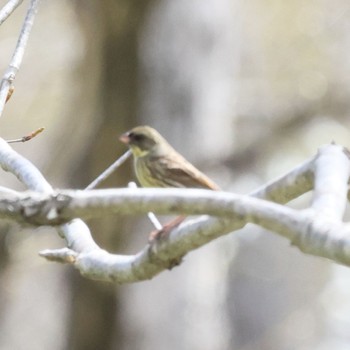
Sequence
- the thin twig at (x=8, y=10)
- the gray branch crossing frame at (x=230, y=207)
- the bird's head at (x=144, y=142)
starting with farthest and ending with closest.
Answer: the bird's head at (x=144, y=142), the thin twig at (x=8, y=10), the gray branch crossing frame at (x=230, y=207)

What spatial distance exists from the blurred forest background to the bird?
4286 mm

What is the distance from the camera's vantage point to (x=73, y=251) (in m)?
3.52

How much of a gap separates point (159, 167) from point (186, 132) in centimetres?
473

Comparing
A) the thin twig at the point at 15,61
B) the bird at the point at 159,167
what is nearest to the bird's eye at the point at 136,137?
the bird at the point at 159,167

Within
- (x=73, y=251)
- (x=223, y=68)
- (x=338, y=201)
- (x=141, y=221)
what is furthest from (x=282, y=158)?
(x=338, y=201)

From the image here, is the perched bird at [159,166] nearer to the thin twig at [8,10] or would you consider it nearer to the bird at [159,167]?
the bird at [159,167]

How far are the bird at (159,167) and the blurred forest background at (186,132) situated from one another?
4.29 metres

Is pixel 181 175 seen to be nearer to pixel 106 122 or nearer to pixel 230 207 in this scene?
pixel 230 207

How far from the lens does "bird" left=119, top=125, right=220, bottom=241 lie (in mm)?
4195

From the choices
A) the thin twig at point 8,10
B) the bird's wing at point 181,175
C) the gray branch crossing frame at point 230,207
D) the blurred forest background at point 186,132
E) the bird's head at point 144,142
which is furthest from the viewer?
the blurred forest background at point 186,132

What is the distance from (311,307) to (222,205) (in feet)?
40.9

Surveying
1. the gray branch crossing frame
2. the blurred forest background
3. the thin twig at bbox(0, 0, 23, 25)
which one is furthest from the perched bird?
the blurred forest background

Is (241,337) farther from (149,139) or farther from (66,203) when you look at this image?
(66,203)

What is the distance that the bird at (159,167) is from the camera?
4195mm
